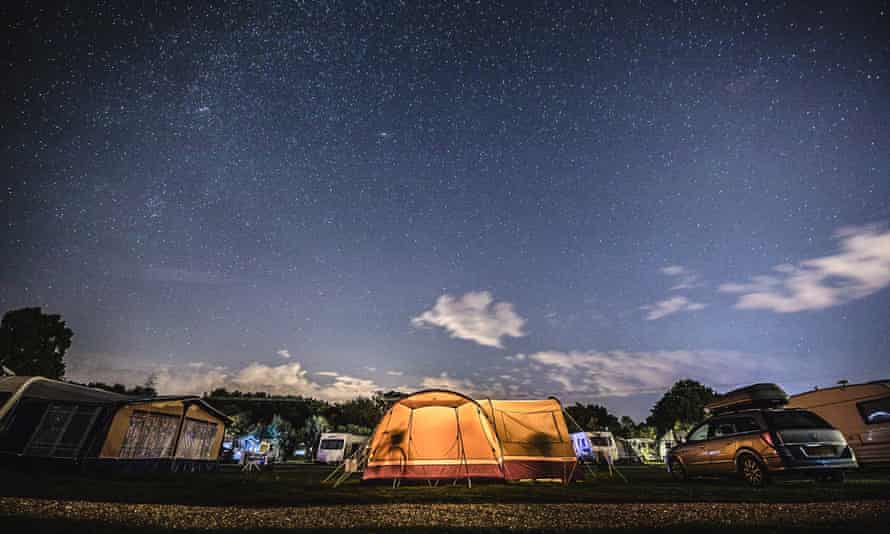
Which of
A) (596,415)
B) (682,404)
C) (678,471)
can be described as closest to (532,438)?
(678,471)

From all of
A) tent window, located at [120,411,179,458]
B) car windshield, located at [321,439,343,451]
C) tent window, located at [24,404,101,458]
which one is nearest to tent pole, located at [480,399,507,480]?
tent window, located at [120,411,179,458]

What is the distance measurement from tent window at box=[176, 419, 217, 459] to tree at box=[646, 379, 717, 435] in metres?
65.8

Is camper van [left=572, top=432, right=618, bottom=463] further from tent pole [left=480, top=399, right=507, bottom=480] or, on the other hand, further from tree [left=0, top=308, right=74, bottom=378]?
tree [left=0, top=308, right=74, bottom=378]

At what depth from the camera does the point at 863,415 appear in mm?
14078

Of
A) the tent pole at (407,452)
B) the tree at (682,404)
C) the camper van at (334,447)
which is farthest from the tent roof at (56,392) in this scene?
the tree at (682,404)

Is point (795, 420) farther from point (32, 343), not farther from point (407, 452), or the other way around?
point (32, 343)

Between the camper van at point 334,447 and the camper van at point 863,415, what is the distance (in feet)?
97.5

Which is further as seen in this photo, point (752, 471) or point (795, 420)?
point (752, 471)

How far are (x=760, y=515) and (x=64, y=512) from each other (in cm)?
886

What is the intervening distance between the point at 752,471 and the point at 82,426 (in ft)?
67.7

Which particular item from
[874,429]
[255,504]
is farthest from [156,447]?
[874,429]

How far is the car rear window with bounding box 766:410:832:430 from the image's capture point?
400 inches

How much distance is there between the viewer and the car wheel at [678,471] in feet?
42.4

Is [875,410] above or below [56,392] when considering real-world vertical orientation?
below
